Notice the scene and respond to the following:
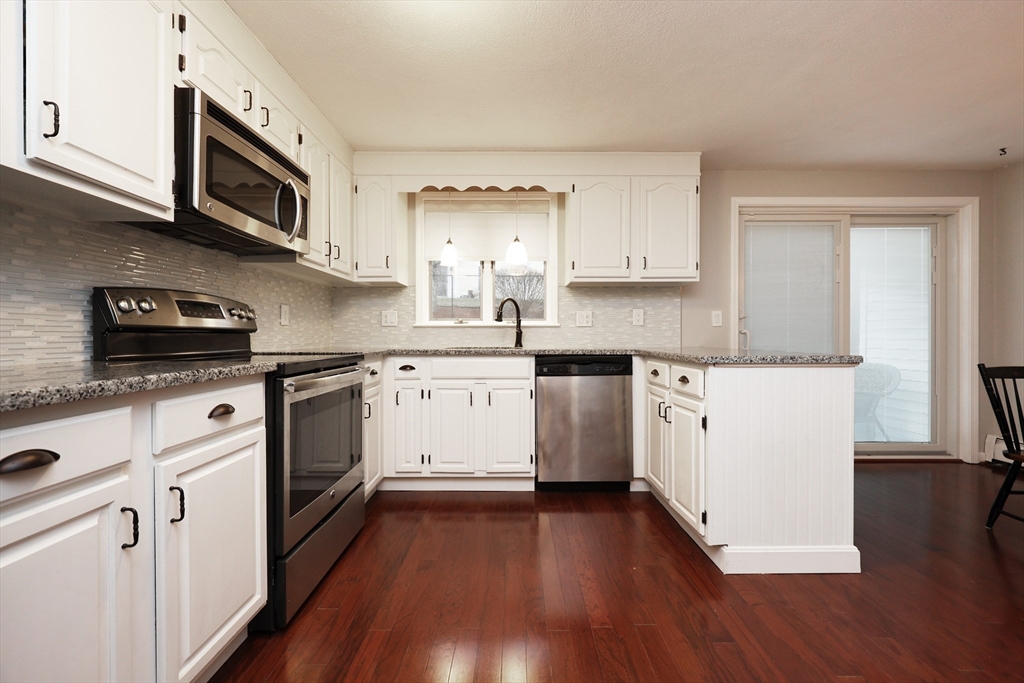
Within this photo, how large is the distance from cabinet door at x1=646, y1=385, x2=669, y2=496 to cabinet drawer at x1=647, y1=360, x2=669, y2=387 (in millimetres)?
42

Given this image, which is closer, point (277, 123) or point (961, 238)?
point (277, 123)

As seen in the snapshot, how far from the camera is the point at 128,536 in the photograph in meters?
1.01

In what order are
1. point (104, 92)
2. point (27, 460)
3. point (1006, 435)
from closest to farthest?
point (27, 460) < point (104, 92) < point (1006, 435)

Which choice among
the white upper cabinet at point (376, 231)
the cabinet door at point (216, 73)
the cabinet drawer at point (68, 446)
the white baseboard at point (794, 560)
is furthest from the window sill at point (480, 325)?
the cabinet drawer at point (68, 446)

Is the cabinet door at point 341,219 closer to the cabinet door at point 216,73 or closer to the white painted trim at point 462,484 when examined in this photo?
the cabinet door at point 216,73

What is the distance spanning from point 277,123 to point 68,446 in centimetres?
188

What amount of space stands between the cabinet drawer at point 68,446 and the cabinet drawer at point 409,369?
6.61ft

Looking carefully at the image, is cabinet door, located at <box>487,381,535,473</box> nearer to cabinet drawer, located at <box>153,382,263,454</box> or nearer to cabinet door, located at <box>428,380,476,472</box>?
cabinet door, located at <box>428,380,476,472</box>

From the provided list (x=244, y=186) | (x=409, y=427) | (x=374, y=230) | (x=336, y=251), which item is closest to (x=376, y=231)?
(x=374, y=230)

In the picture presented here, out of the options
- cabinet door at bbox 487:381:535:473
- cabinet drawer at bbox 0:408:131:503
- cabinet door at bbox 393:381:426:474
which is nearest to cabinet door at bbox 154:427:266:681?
cabinet drawer at bbox 0:408:131:503

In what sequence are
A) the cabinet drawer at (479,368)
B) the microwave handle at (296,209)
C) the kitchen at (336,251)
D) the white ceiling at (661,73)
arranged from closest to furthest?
the kitchen at (336,251) < the white ceiling at (661,73) < the microwave handle at (296,209) < the cabinet drawer at (479,368)

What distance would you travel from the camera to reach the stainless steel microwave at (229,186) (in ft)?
5.04

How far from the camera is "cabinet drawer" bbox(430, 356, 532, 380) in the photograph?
3.03m

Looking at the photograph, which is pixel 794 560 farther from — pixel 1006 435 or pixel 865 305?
Result: pixel 865 305
